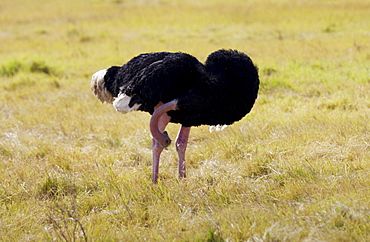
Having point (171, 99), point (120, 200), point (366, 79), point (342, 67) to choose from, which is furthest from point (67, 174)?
point (342, 67)

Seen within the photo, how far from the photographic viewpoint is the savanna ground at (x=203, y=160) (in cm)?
410

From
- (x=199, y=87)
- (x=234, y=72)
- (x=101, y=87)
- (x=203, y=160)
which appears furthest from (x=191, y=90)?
(x=203, y=160)

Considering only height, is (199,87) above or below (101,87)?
above

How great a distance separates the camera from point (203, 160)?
20.5ft

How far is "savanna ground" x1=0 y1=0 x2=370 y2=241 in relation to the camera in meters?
4.10

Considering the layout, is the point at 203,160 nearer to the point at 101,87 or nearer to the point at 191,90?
the point at 101,87

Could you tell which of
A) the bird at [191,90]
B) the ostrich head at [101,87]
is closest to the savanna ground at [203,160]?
the bird at [191,90]

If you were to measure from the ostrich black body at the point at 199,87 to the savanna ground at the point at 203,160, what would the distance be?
70cm

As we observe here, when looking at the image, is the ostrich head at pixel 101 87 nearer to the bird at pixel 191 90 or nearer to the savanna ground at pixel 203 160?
the bird at pixel 191 90

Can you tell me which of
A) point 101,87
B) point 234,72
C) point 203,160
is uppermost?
point 234,72

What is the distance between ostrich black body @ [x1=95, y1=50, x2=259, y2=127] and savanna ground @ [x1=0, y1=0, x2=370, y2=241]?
0.70 meters

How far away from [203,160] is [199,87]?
161 cm

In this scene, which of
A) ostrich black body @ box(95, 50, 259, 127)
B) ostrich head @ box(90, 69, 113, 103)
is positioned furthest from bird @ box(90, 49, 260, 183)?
ostrich head @ box(90, 69, 113, 103)

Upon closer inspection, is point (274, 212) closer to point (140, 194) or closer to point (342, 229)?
point (342, 229)
